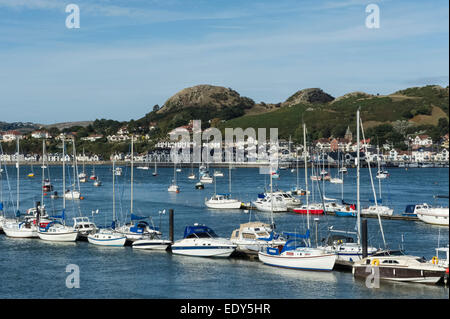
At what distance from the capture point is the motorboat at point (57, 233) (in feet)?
122

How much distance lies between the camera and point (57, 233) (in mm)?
37406

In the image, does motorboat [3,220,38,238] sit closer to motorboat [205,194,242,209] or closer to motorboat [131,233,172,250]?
motorboat [131,233,172,250]

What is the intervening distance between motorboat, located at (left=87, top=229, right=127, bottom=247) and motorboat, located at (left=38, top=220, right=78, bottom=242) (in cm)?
165

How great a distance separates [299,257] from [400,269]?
479 centimetres

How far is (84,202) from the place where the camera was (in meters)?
66.0

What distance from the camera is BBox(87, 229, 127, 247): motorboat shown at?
35444 mm

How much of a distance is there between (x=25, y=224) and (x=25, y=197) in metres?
35.1

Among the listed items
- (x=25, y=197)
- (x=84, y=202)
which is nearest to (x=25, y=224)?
(x=84, y=202)

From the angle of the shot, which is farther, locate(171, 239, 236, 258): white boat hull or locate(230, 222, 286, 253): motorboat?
locate(230, 222, 286, 253): motorboat

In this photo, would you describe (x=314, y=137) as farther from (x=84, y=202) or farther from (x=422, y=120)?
(x=84, y=202)

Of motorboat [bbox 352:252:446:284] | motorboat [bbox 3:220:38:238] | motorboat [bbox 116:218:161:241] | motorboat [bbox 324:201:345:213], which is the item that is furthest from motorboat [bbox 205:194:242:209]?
motorboat [bbox 352:252:446:284]

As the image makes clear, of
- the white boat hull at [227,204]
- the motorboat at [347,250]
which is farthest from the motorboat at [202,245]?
the white boat hull at [227,204]

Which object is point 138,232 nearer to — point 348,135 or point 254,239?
point 254,239
